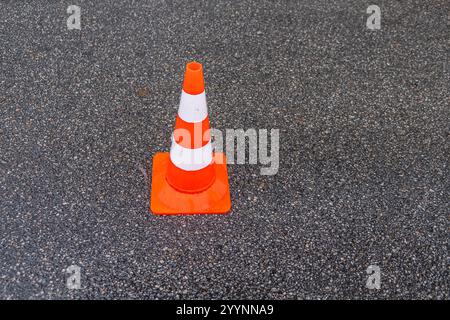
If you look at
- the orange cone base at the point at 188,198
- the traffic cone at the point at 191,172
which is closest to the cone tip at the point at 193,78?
the traffic cone at the point at 191,172

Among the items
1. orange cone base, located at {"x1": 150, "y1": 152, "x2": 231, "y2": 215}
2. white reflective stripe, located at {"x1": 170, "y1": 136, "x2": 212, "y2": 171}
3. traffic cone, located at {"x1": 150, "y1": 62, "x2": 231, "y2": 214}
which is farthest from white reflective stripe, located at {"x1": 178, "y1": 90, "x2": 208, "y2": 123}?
orange cone base, located at {"x1": 150, "y1": 152, "x2": 231, "y2": 215}

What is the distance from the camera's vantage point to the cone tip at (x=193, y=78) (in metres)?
2.50

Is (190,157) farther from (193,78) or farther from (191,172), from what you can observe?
(193,78)

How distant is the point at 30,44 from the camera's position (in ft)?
12.3

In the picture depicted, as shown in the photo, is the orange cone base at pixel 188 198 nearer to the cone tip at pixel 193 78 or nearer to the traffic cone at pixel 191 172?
the traffic cone at pixel 191 172

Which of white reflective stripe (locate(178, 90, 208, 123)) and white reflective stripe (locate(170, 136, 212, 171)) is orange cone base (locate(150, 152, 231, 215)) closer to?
white reflective stripe (locate(170, 136, 212, 171))

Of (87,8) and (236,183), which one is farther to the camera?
(87,8)

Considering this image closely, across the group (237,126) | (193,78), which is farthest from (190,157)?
(237,126)

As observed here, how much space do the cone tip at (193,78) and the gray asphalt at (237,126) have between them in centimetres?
63

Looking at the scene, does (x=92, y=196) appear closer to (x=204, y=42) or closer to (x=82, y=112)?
(x=82, y=112)

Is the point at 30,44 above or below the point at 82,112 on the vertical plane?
above

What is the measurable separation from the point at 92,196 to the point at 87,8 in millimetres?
1797

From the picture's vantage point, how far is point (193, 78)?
2.50m
